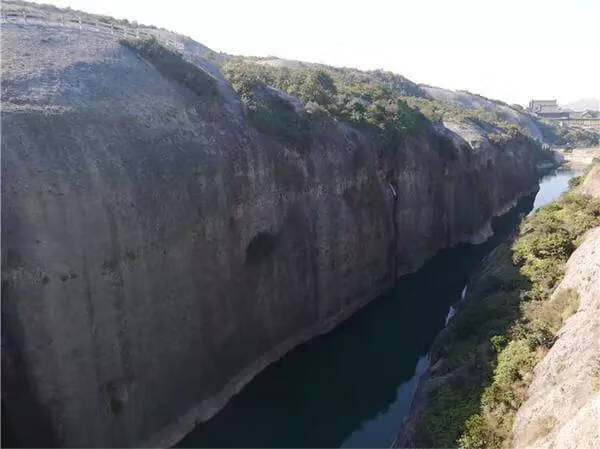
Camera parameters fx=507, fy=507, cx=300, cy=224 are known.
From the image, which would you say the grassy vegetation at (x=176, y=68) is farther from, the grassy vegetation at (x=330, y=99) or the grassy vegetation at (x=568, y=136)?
the grassy vegetation at (x=568, y=136)

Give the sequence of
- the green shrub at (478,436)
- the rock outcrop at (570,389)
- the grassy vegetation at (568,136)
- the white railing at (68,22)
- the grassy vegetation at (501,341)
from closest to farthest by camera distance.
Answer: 1. the rock outcrop at (570,389)
2. the green shrub at (478,436)
3. the grassy vegetation at (501,341)
4. the white railing at (68,22)
5. the grassy vegetation at (568,136)

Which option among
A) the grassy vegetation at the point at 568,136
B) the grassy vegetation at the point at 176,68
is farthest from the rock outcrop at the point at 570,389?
the grassy vegetation at the point at 568,136

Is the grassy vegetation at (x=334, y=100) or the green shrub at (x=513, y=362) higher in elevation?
the grassy vegetation at (x=334, y=100)

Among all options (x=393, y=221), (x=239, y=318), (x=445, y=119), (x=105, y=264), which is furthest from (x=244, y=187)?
(x=445, y=119)

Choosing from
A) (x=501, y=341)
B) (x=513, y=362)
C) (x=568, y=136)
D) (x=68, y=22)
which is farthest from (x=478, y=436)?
(x=568, y=136)

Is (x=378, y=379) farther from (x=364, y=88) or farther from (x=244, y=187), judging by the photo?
(x=364, y=88)

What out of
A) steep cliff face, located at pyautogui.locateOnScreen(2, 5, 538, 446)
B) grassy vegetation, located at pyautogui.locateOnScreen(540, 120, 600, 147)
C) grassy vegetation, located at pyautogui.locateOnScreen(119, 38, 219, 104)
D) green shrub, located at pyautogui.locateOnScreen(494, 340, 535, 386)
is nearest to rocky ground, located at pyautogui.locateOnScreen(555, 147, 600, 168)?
grassy vegetation, located at pyautogui.locateOnScreen(540, 120, 600, 147)

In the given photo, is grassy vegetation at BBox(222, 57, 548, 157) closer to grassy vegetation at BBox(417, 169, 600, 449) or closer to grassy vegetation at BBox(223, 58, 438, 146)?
grassy vegetation at BBox(223, 58, 438, 146)

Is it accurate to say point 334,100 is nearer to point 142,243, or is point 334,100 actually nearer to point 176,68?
point 176,68
